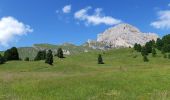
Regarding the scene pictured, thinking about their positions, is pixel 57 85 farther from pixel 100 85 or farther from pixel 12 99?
pixel 12 99

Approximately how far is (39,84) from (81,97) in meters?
7.46

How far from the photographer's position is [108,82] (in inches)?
1315

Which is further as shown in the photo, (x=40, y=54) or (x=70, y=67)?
(x=40, y=54)

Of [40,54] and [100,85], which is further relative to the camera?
[40,54]

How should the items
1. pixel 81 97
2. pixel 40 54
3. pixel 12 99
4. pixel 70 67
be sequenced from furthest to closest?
pixel 40 54 < pixel 70 67 < pixel 81 97 < pixel 12 99

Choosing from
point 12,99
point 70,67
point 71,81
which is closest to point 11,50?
point 70,67

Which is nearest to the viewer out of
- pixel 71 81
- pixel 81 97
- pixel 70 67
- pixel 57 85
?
pixel 81 97

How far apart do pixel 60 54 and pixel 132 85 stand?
15426 cm

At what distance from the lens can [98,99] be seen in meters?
22.5

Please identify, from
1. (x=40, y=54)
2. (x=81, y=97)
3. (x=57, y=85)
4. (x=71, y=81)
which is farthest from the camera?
(x=40, y=54)

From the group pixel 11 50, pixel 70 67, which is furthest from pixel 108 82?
pixel 11 50

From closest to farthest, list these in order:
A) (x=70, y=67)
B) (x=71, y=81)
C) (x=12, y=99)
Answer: (x=12, y=99) → (x=71, y=81) → (x=70, y=67)

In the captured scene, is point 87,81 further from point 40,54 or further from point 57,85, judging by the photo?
point 40,54

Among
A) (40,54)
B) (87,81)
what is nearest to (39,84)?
(87,81)
